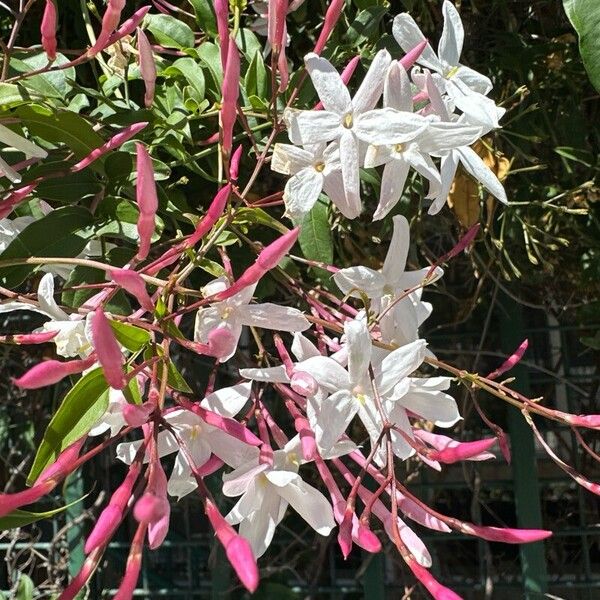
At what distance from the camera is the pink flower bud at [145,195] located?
0.47m

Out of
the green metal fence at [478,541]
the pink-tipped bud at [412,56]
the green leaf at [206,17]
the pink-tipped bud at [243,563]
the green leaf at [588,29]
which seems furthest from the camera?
the green metal fence at [478,541]

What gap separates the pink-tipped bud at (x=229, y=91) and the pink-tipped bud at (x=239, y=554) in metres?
0.26

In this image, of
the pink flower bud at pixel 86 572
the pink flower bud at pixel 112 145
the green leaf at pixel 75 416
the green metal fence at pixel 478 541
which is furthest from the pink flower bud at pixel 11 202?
the green metal fence at pixel 478 541

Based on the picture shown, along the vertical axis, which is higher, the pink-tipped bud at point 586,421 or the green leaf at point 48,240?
the green leaf at point 48,240

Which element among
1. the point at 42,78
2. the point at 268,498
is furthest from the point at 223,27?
the point at 268,498

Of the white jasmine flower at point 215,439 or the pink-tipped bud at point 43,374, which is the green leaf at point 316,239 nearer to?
the white jasmine flower at point 215,439

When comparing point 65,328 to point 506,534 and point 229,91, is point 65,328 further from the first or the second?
point 506,534

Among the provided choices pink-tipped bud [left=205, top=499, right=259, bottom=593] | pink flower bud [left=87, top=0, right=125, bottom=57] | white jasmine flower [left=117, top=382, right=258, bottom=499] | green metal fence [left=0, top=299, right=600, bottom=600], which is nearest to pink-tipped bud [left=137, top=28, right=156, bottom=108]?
pink flower bud [left=87, top=0, right=125, bottom=57]

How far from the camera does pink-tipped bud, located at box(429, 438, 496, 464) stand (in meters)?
0.50

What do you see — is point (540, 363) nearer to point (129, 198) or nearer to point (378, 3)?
point (378, 3)

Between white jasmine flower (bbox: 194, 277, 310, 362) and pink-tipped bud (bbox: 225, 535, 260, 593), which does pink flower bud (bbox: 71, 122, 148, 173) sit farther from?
pink-tipped bud (bbox: 225, 535, 260, 593)

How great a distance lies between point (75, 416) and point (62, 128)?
0.78 ft

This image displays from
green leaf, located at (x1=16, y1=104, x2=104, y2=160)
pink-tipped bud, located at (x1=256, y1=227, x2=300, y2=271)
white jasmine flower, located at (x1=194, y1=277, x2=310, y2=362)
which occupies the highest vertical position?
green leaf, located at (x1=16, y1=104, x2=104, y2=160)

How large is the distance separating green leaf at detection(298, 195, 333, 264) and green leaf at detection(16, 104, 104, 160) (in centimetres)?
19
